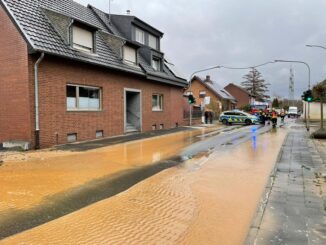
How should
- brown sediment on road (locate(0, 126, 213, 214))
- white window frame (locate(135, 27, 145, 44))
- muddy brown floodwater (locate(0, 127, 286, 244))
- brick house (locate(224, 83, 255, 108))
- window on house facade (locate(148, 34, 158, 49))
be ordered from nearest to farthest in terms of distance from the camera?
muddy brown floodwater (locate(0, 127, 286, 244)) < brown sediment on road (locate(0, 126, 213, 214)) < white window frame (locate(135, 27, 145, 44)) < window on house facade (locate(148, 34, 158, 49)) < brick house (locate(224, 83, 255, 108))

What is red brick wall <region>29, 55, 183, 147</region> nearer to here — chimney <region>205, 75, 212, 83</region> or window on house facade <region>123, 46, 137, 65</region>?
window on house facade <region>123, 46, 137, 65</region>

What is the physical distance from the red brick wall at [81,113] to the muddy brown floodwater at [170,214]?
245 inches

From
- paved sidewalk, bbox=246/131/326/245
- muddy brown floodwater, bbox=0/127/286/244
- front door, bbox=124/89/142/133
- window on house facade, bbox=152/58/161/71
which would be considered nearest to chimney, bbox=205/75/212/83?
window on house facade, bbox=152/58/161/71

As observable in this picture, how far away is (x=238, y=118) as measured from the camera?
39.0 metres

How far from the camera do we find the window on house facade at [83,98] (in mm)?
16688

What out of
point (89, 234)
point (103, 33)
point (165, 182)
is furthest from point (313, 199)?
point (103, 33)

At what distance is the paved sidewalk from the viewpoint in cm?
486

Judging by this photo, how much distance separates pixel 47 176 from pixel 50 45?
804 cm

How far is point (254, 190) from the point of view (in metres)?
7.53

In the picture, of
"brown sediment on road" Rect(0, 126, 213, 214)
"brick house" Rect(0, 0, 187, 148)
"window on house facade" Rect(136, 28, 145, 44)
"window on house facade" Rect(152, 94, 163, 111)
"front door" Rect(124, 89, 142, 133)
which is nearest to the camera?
"brown sediment on road" Rect(0, 126, 213, 214)

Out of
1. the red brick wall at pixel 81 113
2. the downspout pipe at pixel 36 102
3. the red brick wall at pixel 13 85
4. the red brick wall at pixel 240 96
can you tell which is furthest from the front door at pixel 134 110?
the red brick wall at pixel 240 96

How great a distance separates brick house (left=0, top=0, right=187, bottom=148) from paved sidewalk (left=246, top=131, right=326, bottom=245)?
381 inches

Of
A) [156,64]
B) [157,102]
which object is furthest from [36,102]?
[156,64]

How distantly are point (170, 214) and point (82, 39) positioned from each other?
14.1 meters
